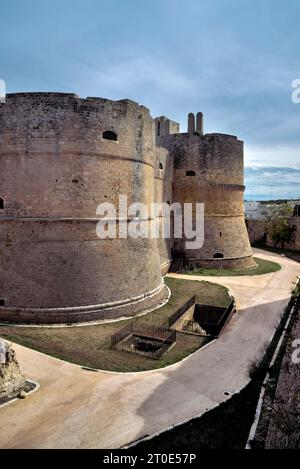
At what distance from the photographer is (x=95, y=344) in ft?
43.5

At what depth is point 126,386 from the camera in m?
10.4

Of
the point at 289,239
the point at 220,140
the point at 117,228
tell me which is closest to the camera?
the point at 117,228

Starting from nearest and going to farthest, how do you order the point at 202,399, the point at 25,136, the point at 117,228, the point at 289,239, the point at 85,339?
1. the point at 202,399
2. the point at 85,339
3. the point at 25,136
4. the point at 117,228
5. the point at 289,239

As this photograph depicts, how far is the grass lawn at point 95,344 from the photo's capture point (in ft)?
39.1

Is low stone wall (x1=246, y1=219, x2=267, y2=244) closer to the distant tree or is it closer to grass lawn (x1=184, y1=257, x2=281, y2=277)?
the distant tree

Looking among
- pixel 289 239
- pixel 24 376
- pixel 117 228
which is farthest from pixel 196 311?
pixel 289 239

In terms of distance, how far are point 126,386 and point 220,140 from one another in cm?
2193

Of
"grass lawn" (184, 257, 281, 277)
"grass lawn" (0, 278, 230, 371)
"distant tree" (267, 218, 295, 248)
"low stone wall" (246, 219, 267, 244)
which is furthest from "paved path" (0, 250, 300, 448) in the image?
"low stone wall" (246, 219, 267, 244)

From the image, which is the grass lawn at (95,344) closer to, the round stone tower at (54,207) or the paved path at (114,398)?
the paved path at (114,398)

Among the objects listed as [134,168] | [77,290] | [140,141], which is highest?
[140,141]

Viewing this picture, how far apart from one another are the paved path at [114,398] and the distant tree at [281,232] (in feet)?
83.1

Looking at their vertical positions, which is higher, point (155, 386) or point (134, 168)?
point (134, 168)

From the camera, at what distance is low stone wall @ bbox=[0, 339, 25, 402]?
953 cm
